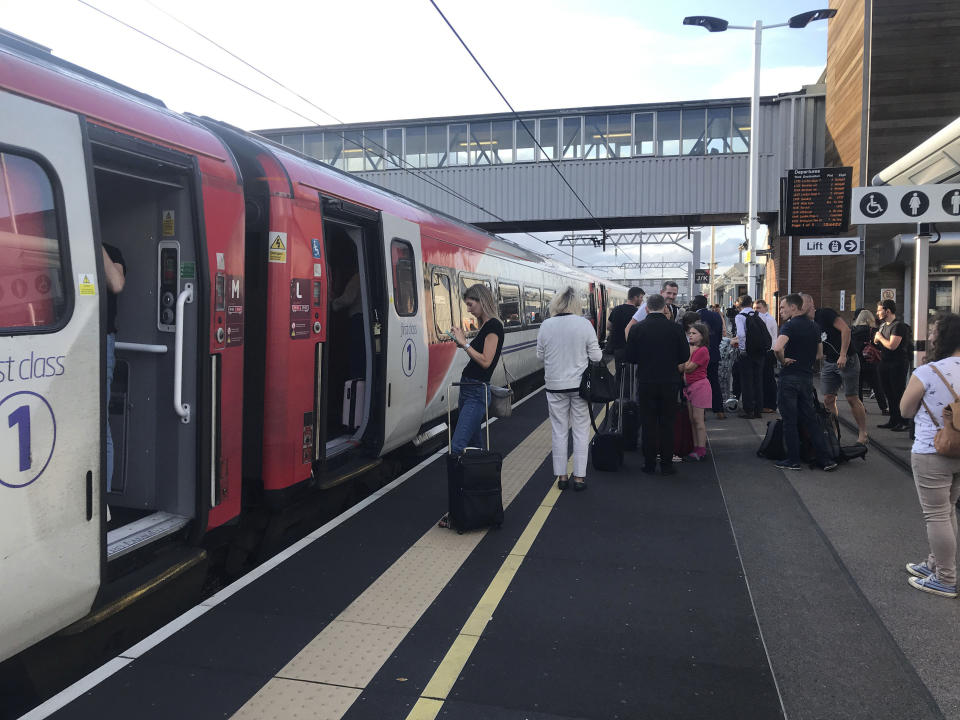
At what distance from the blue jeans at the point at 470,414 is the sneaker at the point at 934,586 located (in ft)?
10.6

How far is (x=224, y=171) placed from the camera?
4.41 metres

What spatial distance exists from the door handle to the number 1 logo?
102cm

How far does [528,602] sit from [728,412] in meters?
8.24

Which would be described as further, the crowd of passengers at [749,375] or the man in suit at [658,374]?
the man in suit at [658,374]

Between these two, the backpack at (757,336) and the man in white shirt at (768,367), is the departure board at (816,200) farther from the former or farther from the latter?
the backpack at (757,336)

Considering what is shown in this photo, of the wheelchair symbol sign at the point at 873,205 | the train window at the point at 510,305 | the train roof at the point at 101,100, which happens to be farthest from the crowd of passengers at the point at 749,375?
the train window at the point at 510,305

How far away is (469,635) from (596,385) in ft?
10.3

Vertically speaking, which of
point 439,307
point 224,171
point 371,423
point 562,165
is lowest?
point 371,423

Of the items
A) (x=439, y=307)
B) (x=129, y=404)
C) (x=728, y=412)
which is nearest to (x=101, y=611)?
(x=129, y=404)

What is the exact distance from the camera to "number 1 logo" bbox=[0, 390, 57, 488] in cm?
276

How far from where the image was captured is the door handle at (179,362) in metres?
4.00

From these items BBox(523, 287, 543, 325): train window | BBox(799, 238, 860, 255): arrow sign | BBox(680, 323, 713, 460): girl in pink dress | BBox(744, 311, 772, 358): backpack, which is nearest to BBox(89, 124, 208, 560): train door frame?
BBox(680, 323, 713, 460): girl in pink dress

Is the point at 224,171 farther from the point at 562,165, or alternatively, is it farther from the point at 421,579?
the point at 562,165

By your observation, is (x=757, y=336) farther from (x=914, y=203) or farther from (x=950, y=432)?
(x=950, y=432)
